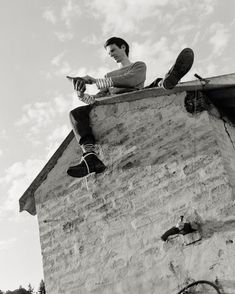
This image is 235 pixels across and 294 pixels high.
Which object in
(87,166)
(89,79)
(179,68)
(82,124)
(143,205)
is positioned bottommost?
(143,205)

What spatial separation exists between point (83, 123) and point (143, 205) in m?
1.48

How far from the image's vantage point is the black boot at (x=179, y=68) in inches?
178

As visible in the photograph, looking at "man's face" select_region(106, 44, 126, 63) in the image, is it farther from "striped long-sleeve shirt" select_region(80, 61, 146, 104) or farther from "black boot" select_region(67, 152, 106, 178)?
"black boot" select_region(67, 152, 106, 178)

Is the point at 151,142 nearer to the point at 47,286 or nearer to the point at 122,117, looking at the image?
the point at 122,117

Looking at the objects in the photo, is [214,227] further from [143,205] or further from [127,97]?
[127,97]

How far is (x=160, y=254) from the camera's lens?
4602 mm

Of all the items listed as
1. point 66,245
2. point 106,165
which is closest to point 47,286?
point 66,245

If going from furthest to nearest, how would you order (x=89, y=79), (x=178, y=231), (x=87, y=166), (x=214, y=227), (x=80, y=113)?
(x=89, y=79) → (x=80, y=113) → (x=87, y=166) → (x=178, y=231) → (x=214, y=227)

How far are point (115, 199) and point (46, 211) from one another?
1.29 meters

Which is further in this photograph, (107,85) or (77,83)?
(107,85)

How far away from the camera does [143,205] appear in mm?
4969

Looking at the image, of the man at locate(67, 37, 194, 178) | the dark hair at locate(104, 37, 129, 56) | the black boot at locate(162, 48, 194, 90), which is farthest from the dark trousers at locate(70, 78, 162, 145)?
the dark hair at locate(104, 37, 129, 56)

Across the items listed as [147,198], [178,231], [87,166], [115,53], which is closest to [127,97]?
[115,53]

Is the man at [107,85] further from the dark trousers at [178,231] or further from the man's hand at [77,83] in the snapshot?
the dark trousers at [178,231]
